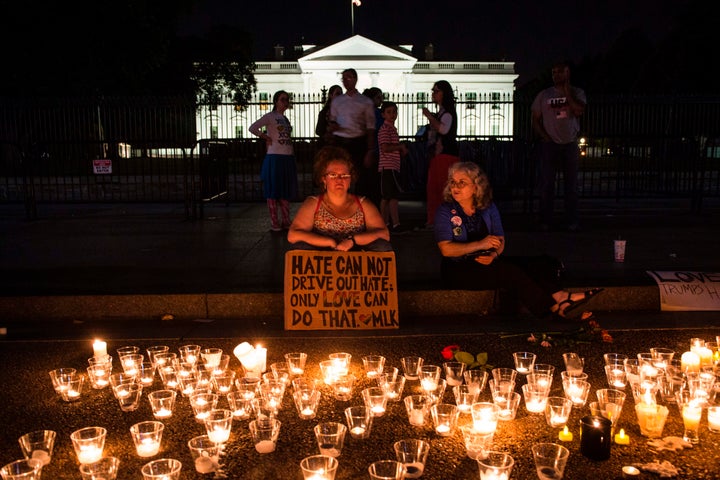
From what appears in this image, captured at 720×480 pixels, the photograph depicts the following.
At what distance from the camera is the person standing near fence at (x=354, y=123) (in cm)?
944

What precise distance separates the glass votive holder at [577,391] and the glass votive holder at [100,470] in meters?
2.48

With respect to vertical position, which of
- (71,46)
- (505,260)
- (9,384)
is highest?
(71,46)

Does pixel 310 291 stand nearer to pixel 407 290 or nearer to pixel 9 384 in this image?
pixel 407 290

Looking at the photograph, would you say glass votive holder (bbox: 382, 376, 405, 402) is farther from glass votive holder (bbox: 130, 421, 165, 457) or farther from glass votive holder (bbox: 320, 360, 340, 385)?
glass votive holder (bbox: 130, 421, 165, 457)

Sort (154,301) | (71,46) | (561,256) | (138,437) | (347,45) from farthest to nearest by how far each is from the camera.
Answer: (347,45) < (71,46) < (561,256) < (154,301) < (138,437)

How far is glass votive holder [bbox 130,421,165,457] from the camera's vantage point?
3.59 meters

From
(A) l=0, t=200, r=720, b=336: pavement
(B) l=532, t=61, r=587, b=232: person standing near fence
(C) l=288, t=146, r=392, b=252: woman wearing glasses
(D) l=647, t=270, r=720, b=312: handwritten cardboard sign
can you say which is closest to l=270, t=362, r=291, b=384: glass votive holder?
(C) l=288, t=146, r=392, b=252: woman wearing glasses

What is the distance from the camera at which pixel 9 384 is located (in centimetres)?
486

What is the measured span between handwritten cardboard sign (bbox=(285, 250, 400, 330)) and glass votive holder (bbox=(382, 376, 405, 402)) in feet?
5.63

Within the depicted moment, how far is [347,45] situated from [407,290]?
86.1 m

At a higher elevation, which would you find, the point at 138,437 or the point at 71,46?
the point at 71,46

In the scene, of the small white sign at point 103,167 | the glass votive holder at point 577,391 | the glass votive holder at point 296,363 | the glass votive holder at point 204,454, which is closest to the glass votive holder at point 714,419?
the glass votive holder at point 577,391

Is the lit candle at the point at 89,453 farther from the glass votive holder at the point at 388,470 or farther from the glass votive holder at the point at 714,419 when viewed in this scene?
the glass votive holder at the point at 714,419

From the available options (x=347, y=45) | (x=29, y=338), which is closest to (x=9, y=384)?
(x=29, y=338)
